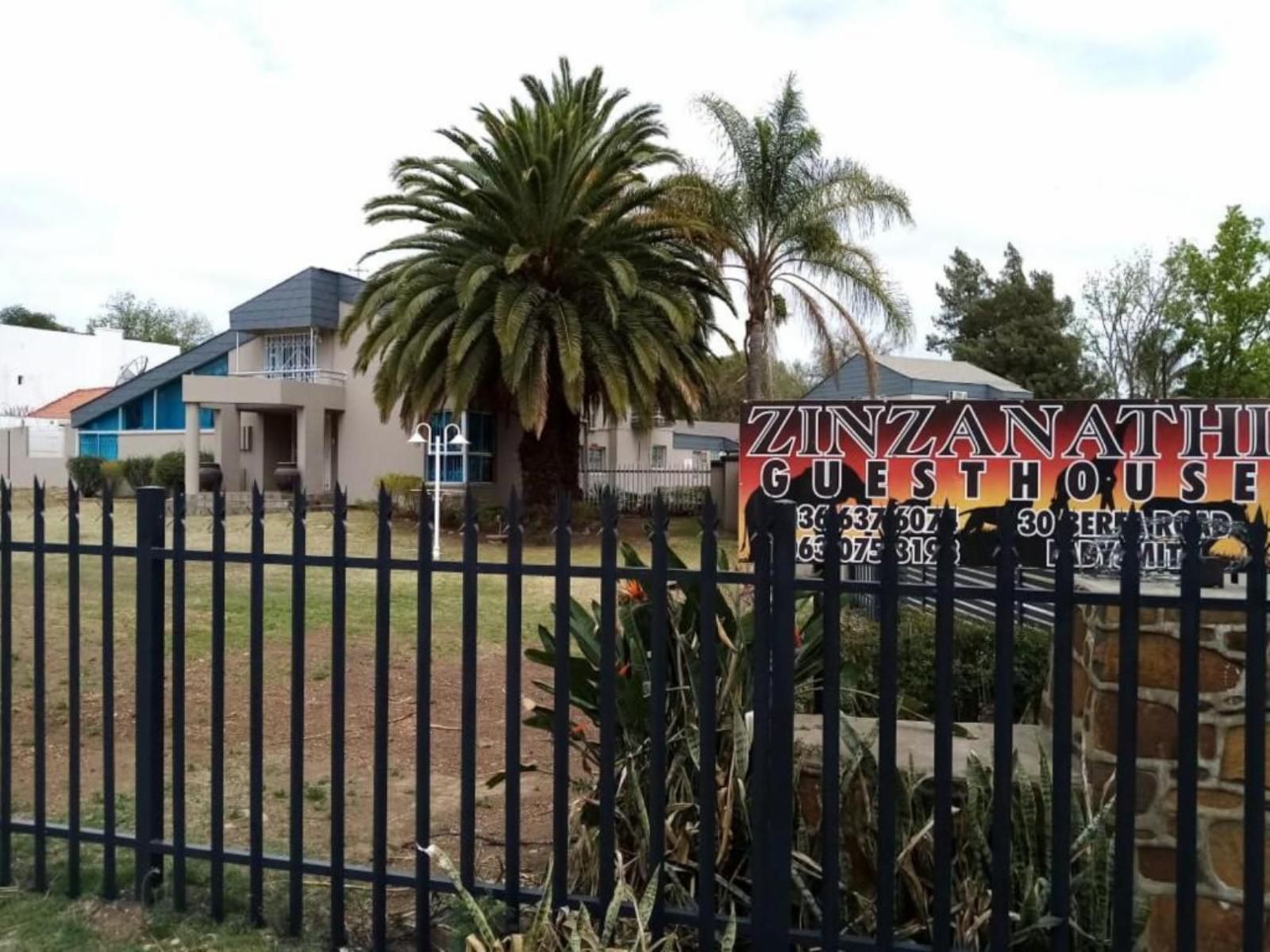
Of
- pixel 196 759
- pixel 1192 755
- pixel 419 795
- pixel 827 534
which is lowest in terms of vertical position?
pixel 196 759

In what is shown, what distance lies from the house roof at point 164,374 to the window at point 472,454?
824 cm

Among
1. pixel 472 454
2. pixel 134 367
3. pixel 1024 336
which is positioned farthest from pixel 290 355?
pixel 1024 336

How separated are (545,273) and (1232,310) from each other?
2844cm

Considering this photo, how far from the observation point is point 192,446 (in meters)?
27.9

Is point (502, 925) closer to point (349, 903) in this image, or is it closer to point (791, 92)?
point (349, 903)

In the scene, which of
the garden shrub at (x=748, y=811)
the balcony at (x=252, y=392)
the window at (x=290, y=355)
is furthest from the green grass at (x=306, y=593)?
the window at (x=290, y=355)

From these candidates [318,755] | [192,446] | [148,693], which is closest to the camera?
[148,693]

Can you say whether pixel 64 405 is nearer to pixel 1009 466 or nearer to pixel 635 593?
pixel 1009 466

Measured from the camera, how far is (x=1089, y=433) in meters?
7.29

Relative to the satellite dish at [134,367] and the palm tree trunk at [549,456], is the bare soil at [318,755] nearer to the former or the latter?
the palm tree trunk at [549,456]

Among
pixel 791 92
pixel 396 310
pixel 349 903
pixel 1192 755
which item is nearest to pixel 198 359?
pixel 396 310

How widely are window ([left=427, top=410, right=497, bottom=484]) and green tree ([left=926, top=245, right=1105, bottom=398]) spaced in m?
29.0

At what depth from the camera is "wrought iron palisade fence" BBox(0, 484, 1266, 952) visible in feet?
8.92

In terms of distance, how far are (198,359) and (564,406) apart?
1619cm
